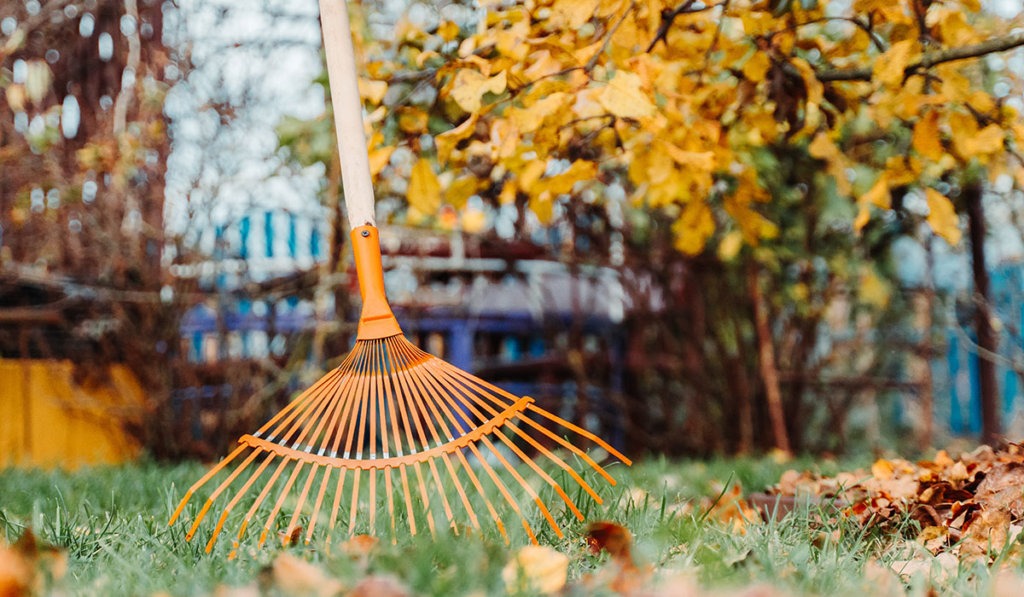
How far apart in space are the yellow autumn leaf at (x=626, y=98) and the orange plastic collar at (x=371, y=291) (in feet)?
1.61

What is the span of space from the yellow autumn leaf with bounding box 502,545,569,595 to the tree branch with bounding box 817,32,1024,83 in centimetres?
142

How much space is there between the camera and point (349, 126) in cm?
161

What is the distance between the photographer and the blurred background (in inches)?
139

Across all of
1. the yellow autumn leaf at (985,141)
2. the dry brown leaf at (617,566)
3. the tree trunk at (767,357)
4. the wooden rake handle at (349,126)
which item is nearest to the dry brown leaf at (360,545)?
the dry brown leaf at (617,566)

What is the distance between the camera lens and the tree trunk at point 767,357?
385 centimetres

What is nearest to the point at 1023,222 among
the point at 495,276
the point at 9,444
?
the point at 495,276

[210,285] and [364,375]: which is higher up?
[210,285]

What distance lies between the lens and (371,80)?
2.12 m

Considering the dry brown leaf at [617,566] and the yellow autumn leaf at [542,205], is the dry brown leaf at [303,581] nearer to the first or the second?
the dry brown leaf at [617,566]

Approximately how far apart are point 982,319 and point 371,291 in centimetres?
293

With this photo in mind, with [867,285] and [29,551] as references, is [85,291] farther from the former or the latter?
[867,285]

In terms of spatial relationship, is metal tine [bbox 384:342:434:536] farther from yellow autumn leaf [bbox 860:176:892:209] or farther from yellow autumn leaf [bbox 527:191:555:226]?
yellow autumn leaf [bbox 860:176:892:209]

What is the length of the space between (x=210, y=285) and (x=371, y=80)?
184 centimetres

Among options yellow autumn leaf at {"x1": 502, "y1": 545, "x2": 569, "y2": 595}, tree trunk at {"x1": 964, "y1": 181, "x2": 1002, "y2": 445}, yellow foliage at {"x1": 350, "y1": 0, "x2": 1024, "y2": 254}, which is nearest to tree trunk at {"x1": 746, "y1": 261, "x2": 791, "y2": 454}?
tree trunk at {"x1": 964, "y1": 181, "x2": 1002, "y2": 445}
